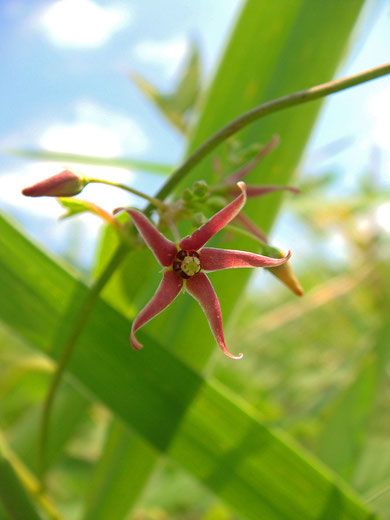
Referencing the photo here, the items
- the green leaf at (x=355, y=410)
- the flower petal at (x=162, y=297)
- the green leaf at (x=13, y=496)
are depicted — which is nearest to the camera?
the flower petal at (x=162, y=297)

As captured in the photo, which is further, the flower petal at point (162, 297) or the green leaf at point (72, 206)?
the green leaf at point (72, 206)

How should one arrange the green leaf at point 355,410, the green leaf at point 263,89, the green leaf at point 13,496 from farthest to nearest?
the green leaf at point 355,410 < the green leaf at point 263,89 < the green leaf at point 13,496

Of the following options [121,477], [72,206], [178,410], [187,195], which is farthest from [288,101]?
[121,477]

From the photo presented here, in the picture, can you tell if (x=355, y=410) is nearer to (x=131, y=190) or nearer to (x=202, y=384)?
(x=202, y=384)

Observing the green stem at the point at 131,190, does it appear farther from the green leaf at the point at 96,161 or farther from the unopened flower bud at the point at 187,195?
the green leaf at the point at 96,161

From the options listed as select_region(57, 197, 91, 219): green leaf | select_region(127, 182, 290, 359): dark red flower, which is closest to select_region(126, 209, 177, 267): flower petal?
select_region(127, 182, 290, 359): dark red flower

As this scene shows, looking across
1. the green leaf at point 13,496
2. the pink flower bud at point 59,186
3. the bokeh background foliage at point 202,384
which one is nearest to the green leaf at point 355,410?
the bokeh background foliage at point 202,384
